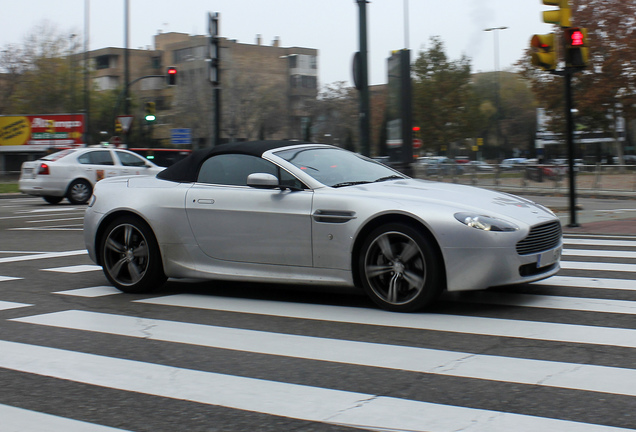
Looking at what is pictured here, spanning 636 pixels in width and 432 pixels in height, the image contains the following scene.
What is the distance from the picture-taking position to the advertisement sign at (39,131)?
154 feet

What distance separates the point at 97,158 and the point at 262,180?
54.0ft

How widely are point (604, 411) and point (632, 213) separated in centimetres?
1429

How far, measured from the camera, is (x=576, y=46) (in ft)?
38.2

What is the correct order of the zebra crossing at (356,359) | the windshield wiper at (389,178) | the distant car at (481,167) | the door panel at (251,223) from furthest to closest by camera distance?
the distant car at (481,167), the windshield wiper at (389,178), the door panel at (251,223), the zebra crossing at (356,359)

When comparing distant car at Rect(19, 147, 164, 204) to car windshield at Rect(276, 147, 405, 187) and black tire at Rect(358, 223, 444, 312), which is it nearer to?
car windshield at Rect(276, 147, 405, 187)

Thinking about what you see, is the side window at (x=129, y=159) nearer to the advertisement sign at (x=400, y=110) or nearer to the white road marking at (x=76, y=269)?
the advertisement sign at (x=400, y=110)

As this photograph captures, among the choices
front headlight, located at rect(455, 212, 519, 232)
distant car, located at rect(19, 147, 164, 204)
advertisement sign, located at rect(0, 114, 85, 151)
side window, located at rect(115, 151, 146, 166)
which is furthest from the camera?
advertisement sign, located at rect(0, 114, 85, 151)

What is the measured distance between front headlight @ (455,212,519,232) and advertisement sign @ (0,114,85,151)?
4405 centimetres

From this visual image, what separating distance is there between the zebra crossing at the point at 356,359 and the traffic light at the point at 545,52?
5.57 meters

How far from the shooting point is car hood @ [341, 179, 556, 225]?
5.82 metres

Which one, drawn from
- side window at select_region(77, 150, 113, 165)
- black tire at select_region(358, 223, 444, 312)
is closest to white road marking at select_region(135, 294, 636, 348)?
black tire at select_region(358, 223, 444, 312)

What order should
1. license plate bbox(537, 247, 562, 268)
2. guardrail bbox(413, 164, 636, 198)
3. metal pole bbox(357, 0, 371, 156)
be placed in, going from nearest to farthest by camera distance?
license plate bbox(537, 247, 562, 268) < metal pole bbox(357, 0, 371, 156) < guardrail bbox(413, 164, 636, 198)

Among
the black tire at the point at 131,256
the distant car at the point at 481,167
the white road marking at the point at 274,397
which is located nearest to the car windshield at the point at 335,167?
the black tire at the point at 131,256

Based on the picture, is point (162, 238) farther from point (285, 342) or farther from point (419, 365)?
point (419, 365)
